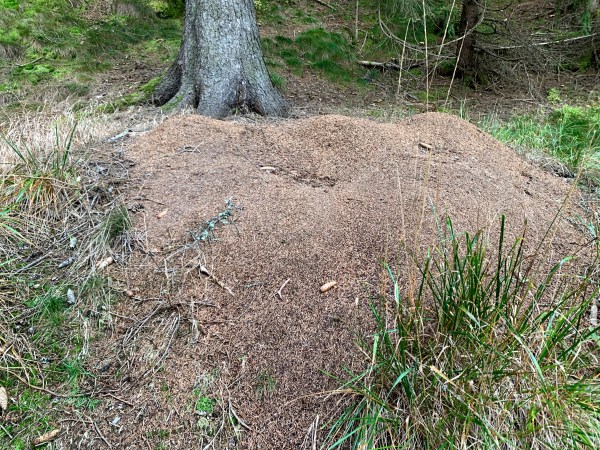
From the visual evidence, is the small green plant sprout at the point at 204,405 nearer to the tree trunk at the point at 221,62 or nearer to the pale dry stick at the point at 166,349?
the pale dry stick at the point at 166,349

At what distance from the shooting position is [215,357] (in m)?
1.78

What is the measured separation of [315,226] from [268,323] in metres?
0.59

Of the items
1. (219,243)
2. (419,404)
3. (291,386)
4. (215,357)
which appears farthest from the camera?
(219,243)

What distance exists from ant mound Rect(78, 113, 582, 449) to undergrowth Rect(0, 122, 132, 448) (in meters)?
0.13

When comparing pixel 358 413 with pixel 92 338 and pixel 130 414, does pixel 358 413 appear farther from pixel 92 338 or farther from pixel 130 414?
pixel 92 338

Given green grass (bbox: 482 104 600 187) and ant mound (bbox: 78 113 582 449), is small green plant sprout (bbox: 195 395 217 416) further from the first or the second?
green grass (bbox: 482 104 600 187)

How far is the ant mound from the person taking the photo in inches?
65.3

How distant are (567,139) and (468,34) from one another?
9.45ft

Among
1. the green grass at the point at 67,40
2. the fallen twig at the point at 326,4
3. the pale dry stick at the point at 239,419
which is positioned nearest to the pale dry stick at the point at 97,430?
the pale dry stick at the point at 239,419

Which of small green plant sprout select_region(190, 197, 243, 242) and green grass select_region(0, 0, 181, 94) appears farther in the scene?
green grass select_region(0, 0, 181, 94)

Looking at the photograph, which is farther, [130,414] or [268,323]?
[268,323]

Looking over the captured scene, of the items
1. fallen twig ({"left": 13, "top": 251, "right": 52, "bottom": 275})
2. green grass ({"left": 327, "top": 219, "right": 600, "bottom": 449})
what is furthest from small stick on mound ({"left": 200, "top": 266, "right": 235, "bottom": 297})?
fallen twig ({"left": 13, "top": 251, "right": 52, "bottom": 275})

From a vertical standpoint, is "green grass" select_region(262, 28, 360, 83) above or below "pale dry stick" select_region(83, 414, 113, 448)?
above

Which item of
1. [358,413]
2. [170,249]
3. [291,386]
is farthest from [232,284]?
[358,413]
